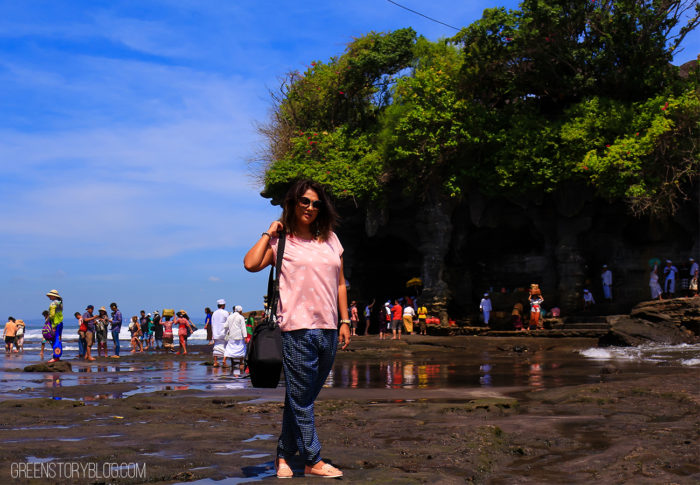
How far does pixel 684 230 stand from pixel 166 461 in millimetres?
27777

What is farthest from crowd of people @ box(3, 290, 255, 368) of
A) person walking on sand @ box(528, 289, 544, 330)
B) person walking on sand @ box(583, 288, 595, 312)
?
person walking on sand @ box(583, 288, 595, 312)

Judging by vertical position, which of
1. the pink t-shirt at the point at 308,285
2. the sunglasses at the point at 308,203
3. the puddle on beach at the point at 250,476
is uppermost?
the sunglasses at the point at 308,203

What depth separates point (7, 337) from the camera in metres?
26.8

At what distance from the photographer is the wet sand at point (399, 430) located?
4.09 m

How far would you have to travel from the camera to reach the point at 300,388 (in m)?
4.03

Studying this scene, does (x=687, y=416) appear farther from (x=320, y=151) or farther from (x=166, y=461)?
(x=320, y=151)

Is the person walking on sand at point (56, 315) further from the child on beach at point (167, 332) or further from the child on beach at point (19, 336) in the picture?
the child on beach at point (19, 336)

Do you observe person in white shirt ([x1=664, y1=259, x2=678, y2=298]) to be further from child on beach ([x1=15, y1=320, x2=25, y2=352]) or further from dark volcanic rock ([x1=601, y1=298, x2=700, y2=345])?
child on beach ([x1=15, y1=320, x2=25, y2=352])

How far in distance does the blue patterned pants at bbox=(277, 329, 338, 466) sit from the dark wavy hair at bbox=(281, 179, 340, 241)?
2.26 feet

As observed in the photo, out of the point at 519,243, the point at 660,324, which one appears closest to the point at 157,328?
the point at 519,243

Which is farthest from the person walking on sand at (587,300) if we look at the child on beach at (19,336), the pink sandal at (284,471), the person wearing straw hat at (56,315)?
→ the pink sandal at (284,471)

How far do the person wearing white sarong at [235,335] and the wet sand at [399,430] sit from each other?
324 cm

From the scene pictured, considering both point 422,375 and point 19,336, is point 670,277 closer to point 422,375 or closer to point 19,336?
point 422,375

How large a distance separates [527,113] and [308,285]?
79.9ft
